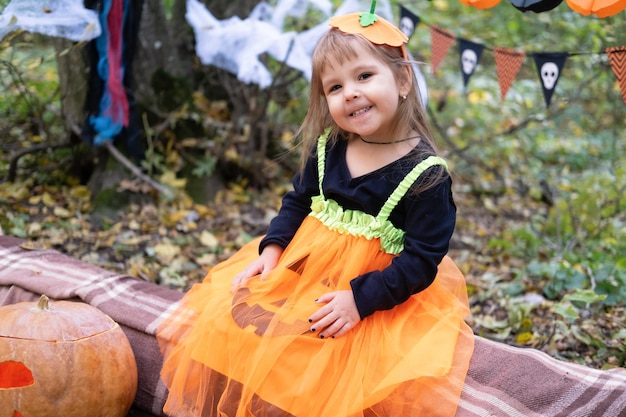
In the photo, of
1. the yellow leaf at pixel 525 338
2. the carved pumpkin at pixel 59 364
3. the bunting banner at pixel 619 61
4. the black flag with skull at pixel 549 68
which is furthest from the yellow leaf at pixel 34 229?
the bunting banner at pixel 619 61

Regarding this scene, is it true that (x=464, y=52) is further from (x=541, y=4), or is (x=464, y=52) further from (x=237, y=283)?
(x=237, y=283)

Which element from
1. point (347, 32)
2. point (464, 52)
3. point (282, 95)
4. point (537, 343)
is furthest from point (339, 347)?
point (282, 95)

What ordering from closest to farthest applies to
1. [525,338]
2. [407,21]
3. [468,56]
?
[525,338] < [468,56] < [407,21]

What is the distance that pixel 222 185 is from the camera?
4.44m

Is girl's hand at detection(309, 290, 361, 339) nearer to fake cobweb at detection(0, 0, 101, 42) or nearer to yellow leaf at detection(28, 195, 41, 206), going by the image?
fake cobweb at detection(0, 0, 101, 42)

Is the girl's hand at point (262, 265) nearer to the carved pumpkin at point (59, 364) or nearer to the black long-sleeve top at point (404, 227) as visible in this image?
the black long-sleeve top at point (404, 227)

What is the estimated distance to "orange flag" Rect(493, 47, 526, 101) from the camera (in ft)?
9.94

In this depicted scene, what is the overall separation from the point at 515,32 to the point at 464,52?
215cm

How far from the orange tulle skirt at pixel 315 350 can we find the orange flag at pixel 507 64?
1.29m

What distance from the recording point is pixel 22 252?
2855mm

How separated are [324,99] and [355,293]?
70 centimetres

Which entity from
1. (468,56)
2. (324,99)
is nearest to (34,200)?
(324,99)

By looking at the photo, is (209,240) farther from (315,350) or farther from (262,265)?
(315,350)

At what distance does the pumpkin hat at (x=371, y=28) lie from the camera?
1927mm
